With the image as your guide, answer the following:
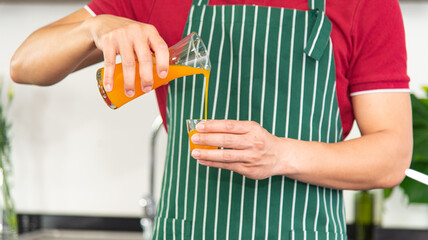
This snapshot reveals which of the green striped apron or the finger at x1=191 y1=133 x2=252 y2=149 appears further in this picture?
the green striped apron

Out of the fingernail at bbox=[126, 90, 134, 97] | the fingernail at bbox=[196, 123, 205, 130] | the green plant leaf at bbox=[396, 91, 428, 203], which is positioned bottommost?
the green plant leaf at bbox=[396, 91, 428, 203]

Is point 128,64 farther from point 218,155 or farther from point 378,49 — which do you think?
point 378,49

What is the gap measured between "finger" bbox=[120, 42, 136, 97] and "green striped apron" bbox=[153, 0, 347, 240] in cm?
32

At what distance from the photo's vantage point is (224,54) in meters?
1.17

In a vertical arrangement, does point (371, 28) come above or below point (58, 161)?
above

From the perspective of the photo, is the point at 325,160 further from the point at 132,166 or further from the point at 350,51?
the point at 132,166

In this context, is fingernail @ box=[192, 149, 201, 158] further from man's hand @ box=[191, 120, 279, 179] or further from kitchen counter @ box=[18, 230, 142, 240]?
kitchen counter @ box=[18, 230, 142, 240]

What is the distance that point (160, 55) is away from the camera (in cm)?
86

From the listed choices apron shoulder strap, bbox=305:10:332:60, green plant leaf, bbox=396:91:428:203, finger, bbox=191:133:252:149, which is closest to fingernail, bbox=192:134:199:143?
finger, bbox=191:133:252:149

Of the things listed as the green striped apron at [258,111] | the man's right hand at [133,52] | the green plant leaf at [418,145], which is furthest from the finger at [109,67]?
the green plant leaf at [418,145]

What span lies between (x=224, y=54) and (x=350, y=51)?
0.93 ft

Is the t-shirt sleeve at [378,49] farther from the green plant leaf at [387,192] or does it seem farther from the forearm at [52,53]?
the green plant leaf at [387,192]

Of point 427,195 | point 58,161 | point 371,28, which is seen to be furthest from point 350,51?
point 58,161

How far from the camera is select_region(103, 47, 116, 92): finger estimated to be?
857 millimetres
